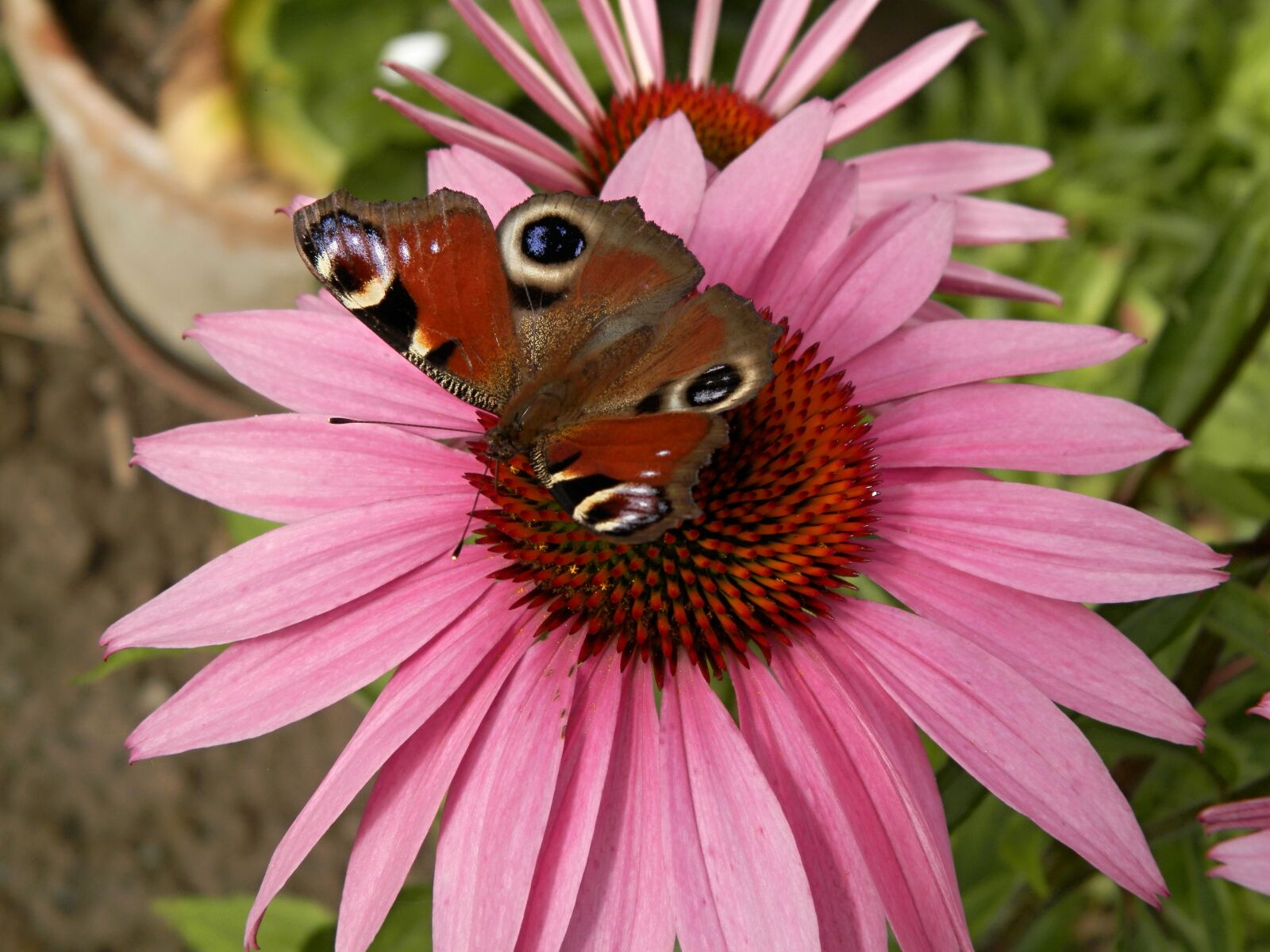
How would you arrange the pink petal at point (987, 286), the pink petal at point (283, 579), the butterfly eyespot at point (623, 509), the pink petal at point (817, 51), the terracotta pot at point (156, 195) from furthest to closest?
the terracotta pot at point (156, 195) < the pink petal at point (817, 51) < the pink petal at point (987, 286) < the pink petal at point (283, 579) < the butterfly eyespot at point (623, 509)

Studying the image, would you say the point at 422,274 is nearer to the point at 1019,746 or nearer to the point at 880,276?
the point at 880,276

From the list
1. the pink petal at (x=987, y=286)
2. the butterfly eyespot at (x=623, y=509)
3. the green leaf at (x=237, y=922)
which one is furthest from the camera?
the green leaf at (x=237, y=922)

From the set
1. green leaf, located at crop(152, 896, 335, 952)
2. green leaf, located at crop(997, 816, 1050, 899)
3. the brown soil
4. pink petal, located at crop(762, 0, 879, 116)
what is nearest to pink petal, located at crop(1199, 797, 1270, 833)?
green leaf, located at crop(997, 816, 1050, 899)

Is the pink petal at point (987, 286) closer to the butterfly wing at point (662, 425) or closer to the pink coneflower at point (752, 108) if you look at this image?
the pink coneflower at point (752, 108)

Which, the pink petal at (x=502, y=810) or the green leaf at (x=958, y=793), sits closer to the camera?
the pink petal at (x=502, y=810)

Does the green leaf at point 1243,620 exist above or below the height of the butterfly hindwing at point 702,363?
below

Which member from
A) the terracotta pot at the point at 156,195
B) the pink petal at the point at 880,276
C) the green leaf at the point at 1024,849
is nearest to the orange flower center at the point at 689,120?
the pink petal at the point at 880,276

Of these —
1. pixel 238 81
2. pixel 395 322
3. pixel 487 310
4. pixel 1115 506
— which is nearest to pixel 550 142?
pixel 487 310
